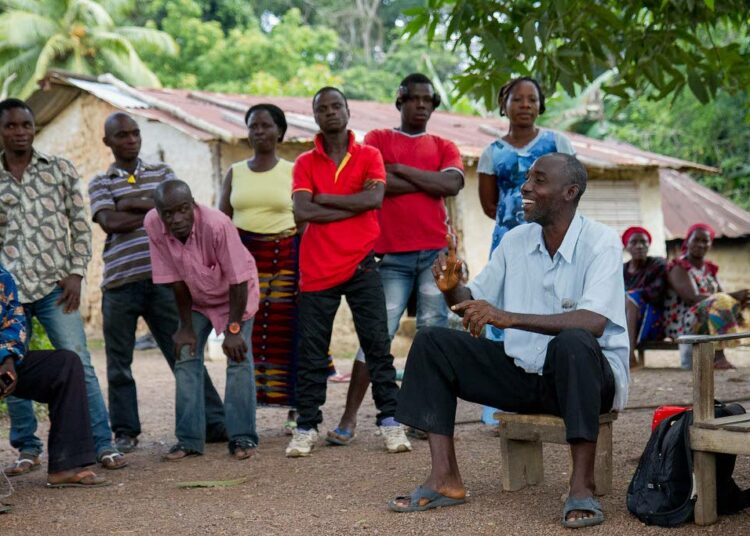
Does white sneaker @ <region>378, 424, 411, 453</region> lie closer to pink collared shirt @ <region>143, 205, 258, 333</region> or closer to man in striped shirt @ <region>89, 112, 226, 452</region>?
pink collared shirt @ <region>143, 205, 258, 333</region>

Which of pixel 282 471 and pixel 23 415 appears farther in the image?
pixel 23 415

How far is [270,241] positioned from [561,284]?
2.46 m

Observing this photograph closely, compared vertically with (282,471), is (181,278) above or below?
above

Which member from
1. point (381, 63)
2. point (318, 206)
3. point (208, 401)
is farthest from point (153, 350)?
point (381, 63)

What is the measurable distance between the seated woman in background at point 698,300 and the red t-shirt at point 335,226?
4704mm

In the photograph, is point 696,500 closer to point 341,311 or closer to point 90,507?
point 90,507

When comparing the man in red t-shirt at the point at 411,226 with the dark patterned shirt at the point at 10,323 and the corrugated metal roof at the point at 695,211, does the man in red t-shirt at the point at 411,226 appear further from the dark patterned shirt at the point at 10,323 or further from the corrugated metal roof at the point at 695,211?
the corrugated metal roof at the point at 695,211

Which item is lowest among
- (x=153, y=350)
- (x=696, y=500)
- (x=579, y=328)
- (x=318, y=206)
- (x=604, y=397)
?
(x=153, y=350)

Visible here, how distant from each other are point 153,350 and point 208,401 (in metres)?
8.18

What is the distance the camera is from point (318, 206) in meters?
5.71

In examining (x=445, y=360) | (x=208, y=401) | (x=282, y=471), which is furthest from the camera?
(x=208, y=401)

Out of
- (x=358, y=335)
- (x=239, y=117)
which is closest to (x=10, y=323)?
(x=358, y=335)

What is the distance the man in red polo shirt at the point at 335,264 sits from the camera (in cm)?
569

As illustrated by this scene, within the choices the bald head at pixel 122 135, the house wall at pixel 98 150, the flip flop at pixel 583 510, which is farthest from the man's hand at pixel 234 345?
the house wall at pixel 98 150
